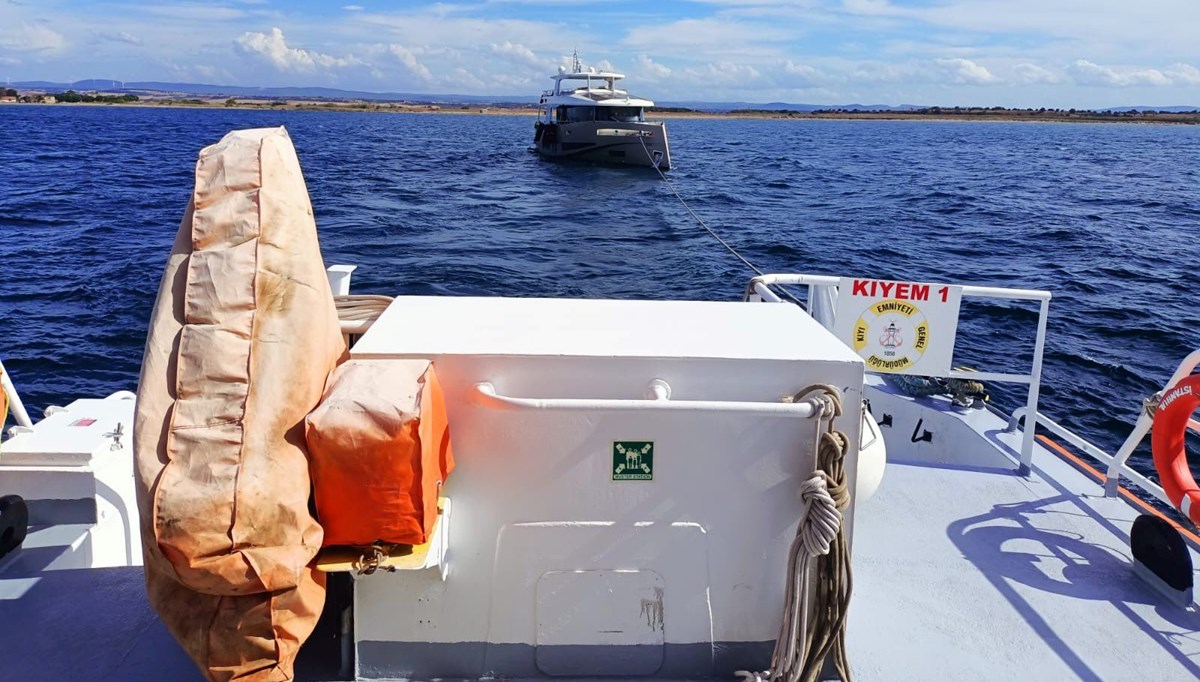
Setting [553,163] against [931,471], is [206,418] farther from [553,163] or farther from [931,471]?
[553,163]

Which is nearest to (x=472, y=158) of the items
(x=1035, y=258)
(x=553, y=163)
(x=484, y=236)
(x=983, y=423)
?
(x=553, y=163)

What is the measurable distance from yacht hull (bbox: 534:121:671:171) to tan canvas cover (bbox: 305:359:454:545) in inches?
1615

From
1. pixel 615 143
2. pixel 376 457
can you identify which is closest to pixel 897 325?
pixel 376 457

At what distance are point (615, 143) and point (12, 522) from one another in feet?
136

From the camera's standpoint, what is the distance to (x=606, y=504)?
2150mm

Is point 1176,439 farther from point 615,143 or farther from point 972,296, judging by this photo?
point 615,143

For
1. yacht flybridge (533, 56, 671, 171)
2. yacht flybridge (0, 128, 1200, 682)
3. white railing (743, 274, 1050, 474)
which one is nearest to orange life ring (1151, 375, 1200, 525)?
yacht flybridge (0, 128, 1200, 682)

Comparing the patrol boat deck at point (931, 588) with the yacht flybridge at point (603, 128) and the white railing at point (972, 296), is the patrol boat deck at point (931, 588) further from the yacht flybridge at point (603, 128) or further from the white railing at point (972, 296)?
the yacht flybridge at point (603, 128)

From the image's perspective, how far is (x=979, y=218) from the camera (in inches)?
1047

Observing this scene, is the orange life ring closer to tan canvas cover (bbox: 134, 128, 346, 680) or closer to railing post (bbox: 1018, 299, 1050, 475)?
railing post (bbox: 1018, 299, 1050, 475)

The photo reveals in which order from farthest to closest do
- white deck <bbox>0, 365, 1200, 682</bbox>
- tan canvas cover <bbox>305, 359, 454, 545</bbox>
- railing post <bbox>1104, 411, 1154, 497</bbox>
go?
railing post <bbox>1104, 411, 1154, 497</bbox>
white deck <bbox>0, 365, 1200, 682</bbox>
tan canvas cover <bbox>305, 359, 454, 545</bbox>

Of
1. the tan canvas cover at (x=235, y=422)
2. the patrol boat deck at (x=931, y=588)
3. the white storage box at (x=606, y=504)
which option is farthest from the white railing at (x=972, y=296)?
the tan canvas cover at (x=235, y=422)

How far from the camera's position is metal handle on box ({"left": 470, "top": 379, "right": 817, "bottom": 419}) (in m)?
2.00

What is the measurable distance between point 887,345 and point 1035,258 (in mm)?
17987
